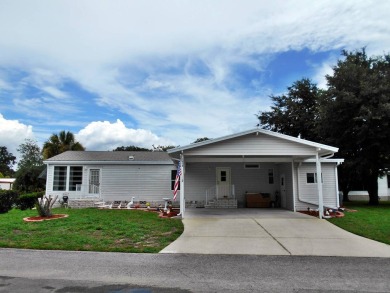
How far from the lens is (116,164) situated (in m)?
20.0

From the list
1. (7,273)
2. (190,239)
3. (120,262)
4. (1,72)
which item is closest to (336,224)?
(190,239)

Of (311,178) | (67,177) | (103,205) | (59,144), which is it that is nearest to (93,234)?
(103,205)

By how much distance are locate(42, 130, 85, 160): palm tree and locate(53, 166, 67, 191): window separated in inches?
475

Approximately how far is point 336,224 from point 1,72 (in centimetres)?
1665

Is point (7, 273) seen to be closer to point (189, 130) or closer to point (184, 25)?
point (184, 25)

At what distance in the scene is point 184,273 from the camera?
6039 mm

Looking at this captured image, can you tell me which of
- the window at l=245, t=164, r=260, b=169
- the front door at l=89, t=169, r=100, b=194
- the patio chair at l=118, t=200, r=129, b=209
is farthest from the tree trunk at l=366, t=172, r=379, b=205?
the front door at l=89, t=169, r=100, b=194

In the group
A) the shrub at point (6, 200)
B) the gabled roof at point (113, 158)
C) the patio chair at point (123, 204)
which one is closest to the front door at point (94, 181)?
the gabled roof at point (113, 158)

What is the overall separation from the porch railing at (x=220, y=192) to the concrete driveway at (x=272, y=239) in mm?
6565

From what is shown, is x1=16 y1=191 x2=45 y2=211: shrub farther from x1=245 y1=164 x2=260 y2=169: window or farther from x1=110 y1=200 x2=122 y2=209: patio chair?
x1=245 y1=164 x2=260 y2=169: window

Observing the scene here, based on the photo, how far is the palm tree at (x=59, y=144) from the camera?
3094 centimetres

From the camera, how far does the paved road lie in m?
5.18

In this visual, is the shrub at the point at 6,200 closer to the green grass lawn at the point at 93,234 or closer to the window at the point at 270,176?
the green grass lawn at the point at 93,234

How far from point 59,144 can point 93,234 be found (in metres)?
24.0
